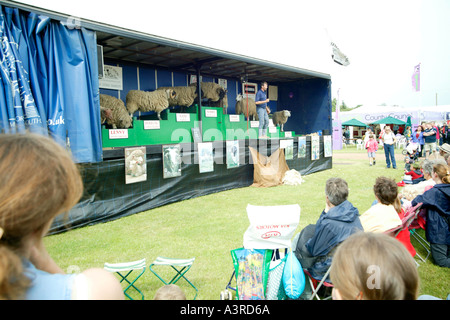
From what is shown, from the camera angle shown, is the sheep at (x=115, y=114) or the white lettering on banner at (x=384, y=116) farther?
the white lettering on banner at (x=384, y=116)

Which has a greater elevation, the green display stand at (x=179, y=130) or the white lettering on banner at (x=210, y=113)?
the white lettering on banner at (x=210, y=113)

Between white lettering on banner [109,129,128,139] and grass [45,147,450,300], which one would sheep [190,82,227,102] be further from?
white lettering on banner [109,129,128,139]

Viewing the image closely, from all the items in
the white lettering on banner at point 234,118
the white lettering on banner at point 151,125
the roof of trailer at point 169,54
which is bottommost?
the white lettering on banner at point 151,125

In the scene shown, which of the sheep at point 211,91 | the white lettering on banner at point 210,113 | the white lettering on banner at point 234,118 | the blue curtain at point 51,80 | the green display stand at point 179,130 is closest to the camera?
the blue curtain at point 51,80

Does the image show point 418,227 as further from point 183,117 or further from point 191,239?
point 183,117

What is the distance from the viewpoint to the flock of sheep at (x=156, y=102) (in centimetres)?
734

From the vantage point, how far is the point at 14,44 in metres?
4.50

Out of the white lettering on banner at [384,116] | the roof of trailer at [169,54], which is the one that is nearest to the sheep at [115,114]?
the roof of trailer at [169,54]

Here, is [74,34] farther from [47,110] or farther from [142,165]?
[142,165]

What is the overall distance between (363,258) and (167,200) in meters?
6.33

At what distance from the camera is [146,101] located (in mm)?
8312

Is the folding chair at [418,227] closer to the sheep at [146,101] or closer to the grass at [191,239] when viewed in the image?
the grass at [191,239]

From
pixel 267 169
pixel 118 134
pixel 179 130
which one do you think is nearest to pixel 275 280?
pixel 118 134
